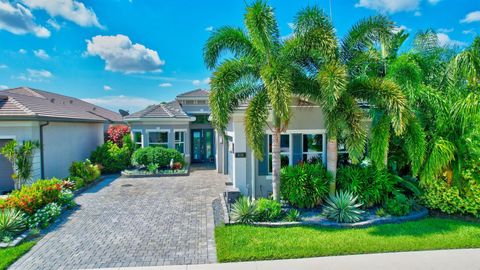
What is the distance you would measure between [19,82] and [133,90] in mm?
11315

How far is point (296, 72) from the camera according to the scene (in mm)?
8320

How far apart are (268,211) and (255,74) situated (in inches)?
179

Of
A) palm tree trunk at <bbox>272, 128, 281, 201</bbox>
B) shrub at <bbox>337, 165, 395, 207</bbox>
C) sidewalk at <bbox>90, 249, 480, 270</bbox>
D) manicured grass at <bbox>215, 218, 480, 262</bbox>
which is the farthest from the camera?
shrub at <bbox>337, 165, 395, 207</bbox>

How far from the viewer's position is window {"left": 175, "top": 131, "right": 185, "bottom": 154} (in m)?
18.8

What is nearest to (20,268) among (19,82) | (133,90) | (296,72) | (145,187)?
(145,187)

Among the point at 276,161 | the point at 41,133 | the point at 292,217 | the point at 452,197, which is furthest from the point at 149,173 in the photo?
the point at 452,197

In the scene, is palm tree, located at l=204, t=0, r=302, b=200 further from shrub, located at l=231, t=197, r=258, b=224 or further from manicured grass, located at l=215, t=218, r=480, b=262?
manicured grass, located at l=215, t=218, r=480, b=262

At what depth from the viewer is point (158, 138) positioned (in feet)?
59.6

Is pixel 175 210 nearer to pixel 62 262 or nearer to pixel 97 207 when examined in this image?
pixel 97 207

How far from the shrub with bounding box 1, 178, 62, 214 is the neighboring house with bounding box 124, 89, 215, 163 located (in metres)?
8.33

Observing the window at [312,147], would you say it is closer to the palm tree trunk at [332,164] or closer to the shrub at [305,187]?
the shrub at [305,187]

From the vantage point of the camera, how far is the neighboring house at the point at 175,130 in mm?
17750

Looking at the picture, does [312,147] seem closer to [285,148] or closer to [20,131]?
[285,148]

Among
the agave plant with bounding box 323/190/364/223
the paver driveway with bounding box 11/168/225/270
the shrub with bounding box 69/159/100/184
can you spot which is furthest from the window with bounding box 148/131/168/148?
the agave plant with bounding box 323/190/364/223
